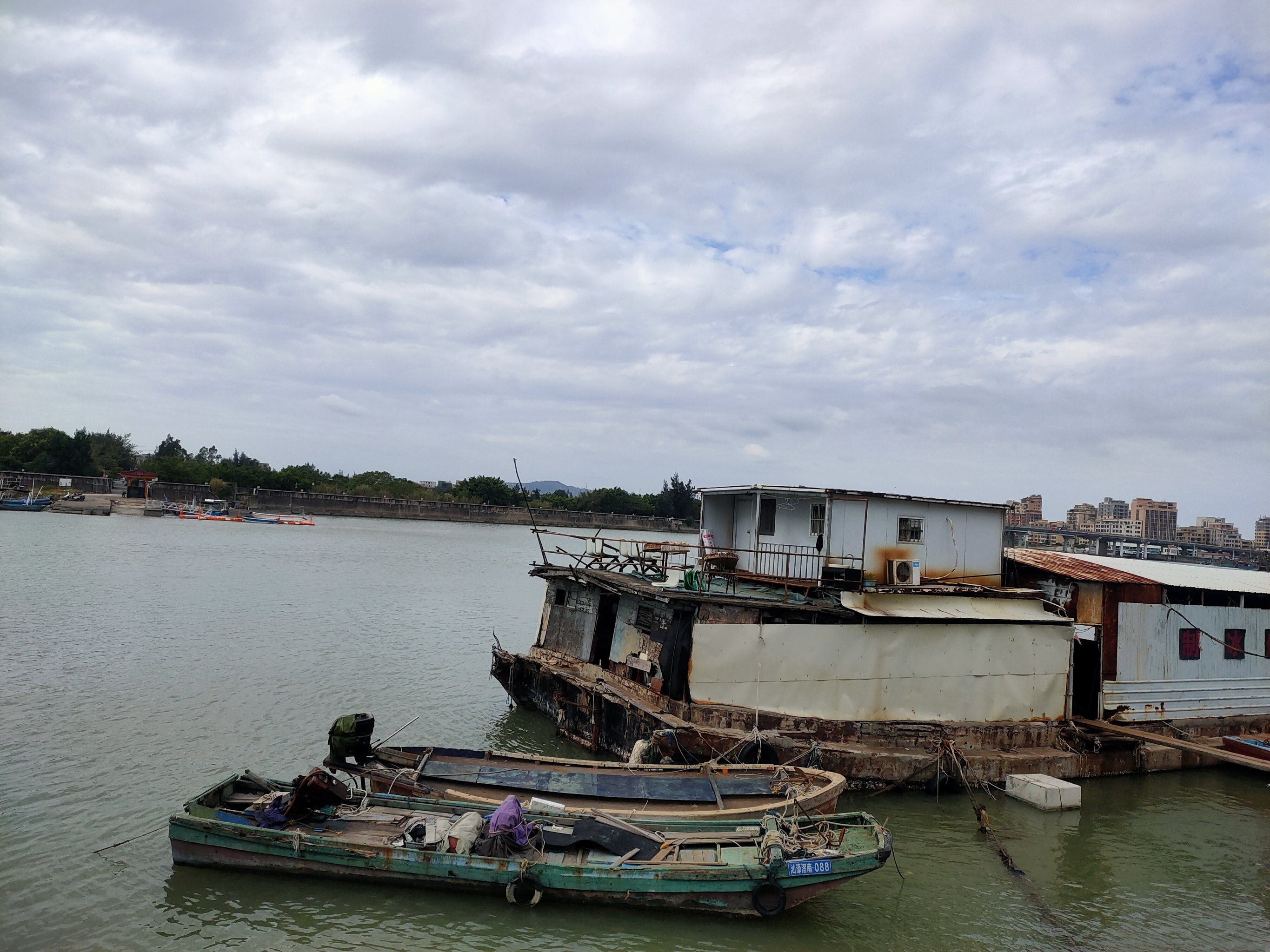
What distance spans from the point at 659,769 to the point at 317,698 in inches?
433

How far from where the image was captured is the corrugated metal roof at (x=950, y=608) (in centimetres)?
1527

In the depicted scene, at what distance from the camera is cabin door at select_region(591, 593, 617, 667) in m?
18.3

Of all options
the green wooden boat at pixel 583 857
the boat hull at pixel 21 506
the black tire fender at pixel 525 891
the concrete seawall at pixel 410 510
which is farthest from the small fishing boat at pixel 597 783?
the concrete seawall at pixel 410 510

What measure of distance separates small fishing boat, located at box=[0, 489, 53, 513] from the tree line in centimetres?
1259

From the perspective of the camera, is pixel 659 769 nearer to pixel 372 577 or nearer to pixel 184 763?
pixel 184 763

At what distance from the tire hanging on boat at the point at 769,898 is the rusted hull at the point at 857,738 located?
13.4 ft

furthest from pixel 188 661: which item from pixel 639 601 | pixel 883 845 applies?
pixel 883 845

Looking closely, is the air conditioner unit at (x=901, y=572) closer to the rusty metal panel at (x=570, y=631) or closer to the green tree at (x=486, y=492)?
the rusty metal panel at (x=570, y=631)

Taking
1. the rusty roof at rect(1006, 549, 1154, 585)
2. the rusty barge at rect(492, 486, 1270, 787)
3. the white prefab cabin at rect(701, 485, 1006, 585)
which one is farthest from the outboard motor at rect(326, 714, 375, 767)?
the rusty roof at rect(1006, 549, 1154, 585)

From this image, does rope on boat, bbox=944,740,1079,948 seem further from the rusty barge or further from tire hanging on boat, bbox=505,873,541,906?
tire hanging on boat, bbox=505,873,541,906

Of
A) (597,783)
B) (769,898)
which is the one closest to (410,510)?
(597,783)

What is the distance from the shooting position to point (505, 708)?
20625mm

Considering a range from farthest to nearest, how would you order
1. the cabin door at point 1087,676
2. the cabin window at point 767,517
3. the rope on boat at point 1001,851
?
1. the cabin window at point 767,517
2. the cabin door at point 1087,676
3. the rope on boat at point 1001,851

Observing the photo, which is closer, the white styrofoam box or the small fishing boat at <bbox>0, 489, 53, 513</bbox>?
the white styrofoam box
